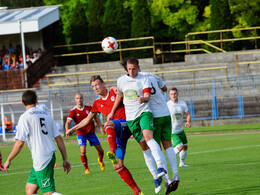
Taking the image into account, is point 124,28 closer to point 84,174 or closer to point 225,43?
point 225,43

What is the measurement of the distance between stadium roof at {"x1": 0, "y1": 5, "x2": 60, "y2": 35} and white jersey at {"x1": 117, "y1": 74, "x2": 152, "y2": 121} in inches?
1143

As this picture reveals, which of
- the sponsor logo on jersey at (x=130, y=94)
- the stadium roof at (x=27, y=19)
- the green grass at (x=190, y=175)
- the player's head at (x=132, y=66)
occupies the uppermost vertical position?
the stadium roof at (x=27, y=19)

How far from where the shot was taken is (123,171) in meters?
9.84

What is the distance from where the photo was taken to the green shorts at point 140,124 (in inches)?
375

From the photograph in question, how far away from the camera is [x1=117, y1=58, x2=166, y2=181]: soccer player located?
9.46 m

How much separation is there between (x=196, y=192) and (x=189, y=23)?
115 ft

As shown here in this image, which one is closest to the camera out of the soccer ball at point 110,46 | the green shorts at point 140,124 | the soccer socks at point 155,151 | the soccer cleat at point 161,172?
the soccer cleat at point 161,172

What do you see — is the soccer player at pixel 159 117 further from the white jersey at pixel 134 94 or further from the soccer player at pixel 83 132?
the soccer player at pixel 83 132

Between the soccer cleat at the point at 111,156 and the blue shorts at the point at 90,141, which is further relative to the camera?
the blue shorts at the point at 90,141

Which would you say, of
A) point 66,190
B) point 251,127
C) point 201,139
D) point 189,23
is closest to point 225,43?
point 189,23

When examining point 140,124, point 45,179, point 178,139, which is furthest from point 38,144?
point 178,139

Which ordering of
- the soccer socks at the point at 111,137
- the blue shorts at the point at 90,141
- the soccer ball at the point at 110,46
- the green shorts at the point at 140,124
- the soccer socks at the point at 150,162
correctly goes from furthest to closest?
the soccer ball at the point at 110,46
the blue shorts at the point at 90,141
the soccer socks at the point at 111,137
the soccer socks at the point at 150,162
the green shorts at the point at 140,124

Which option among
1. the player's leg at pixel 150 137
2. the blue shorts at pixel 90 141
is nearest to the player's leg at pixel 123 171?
the player's leg at pixel 150 137

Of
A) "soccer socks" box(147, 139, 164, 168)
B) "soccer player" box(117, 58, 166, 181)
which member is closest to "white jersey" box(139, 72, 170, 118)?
"soccer player" box(117, 58, 166, 181)
